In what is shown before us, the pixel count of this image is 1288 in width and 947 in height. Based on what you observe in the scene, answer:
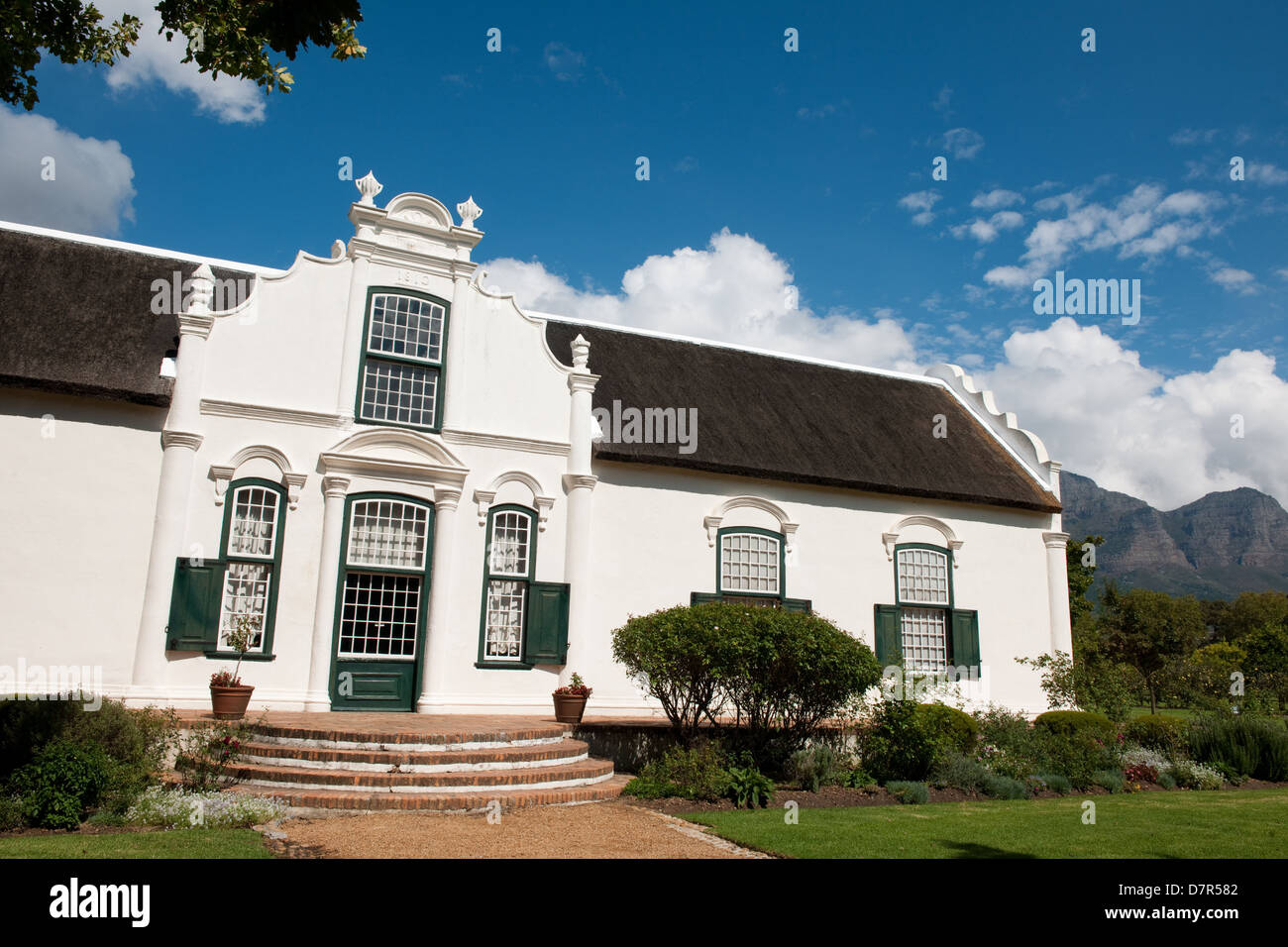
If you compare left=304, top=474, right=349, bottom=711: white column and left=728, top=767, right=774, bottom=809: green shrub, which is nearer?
left=728, top=767, right=774, bottom=809: green shrub

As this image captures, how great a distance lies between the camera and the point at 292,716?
12.4 metres

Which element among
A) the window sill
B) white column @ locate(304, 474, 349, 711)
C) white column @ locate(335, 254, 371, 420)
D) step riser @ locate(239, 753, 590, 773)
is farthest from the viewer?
white column @ locate(335, 254, 371, 420)

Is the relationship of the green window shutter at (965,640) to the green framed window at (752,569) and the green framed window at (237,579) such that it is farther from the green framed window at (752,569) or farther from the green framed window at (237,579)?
the green framed window at (237,579)

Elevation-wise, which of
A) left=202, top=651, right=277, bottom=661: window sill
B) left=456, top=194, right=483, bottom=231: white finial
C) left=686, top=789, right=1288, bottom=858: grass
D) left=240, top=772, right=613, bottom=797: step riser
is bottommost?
left=686, top=789, right=1288, bottom=858: grass

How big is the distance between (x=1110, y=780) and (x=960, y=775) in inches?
95.0

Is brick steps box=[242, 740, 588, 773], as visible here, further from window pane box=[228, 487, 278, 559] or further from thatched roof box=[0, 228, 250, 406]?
thatched roof box=[0, 228, 250, 406]

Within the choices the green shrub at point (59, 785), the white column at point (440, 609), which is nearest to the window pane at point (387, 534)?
the white column at point (440, 609)

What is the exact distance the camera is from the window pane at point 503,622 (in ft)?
48.8

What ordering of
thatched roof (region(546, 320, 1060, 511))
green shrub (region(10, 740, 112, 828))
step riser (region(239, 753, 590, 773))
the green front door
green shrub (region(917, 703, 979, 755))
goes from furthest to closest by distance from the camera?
thatched roof (region(546, 320, 1060, 511))
the green front door
green shrub (region(917, 703, 979, 755))
step riser (region(239, 753, 590, 773))
green shrub (region(10, 740, 112, 828))

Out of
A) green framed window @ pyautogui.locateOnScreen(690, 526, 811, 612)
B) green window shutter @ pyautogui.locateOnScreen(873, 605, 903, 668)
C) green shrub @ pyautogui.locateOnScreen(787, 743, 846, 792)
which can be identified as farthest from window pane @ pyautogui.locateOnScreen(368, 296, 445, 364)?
green window shutter @ pyautogui.locateOnScreen(873, 605, 903, 668)

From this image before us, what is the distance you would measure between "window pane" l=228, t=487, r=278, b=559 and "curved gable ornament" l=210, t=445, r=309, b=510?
224mm

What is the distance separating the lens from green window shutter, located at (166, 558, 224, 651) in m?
13.0
